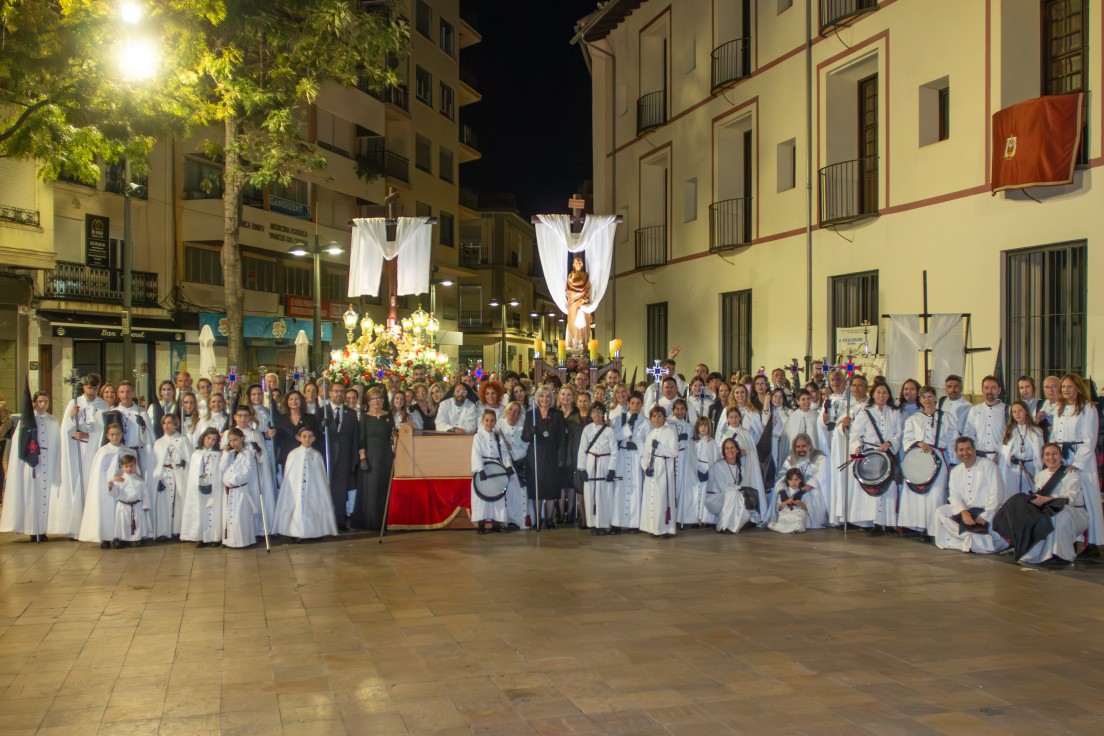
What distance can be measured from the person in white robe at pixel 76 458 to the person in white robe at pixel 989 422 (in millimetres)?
10193

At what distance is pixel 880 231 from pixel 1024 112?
4.04 metres

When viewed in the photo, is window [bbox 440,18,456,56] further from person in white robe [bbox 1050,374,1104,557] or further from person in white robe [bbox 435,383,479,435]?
person in white robe [bbox 1050,374,1104,557]

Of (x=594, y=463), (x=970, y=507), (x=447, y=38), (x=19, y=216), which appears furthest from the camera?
(x=447, y=38)

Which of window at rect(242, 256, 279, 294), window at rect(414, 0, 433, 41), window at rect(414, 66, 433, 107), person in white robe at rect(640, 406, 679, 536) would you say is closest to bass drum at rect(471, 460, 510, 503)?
person in white robe at rect(640, 406, 679, 536)

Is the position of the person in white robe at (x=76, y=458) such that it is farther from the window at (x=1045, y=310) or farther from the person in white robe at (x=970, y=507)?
the window at (x=1045, y=310)

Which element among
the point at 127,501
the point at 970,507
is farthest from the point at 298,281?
the point at 970,507

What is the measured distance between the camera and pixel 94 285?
84.8ft

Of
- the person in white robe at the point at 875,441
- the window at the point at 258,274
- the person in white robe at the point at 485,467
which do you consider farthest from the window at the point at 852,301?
the window at the point at 258,274

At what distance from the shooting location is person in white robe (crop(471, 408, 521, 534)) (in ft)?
39.2

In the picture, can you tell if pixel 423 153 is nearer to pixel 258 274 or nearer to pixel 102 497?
pixel 258 274

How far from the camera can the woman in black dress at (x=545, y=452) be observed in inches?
482

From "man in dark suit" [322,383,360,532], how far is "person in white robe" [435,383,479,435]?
5.02ft

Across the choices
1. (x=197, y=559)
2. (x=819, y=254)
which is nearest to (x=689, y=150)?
(x=819, y=254)

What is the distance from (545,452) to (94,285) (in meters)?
18.2
